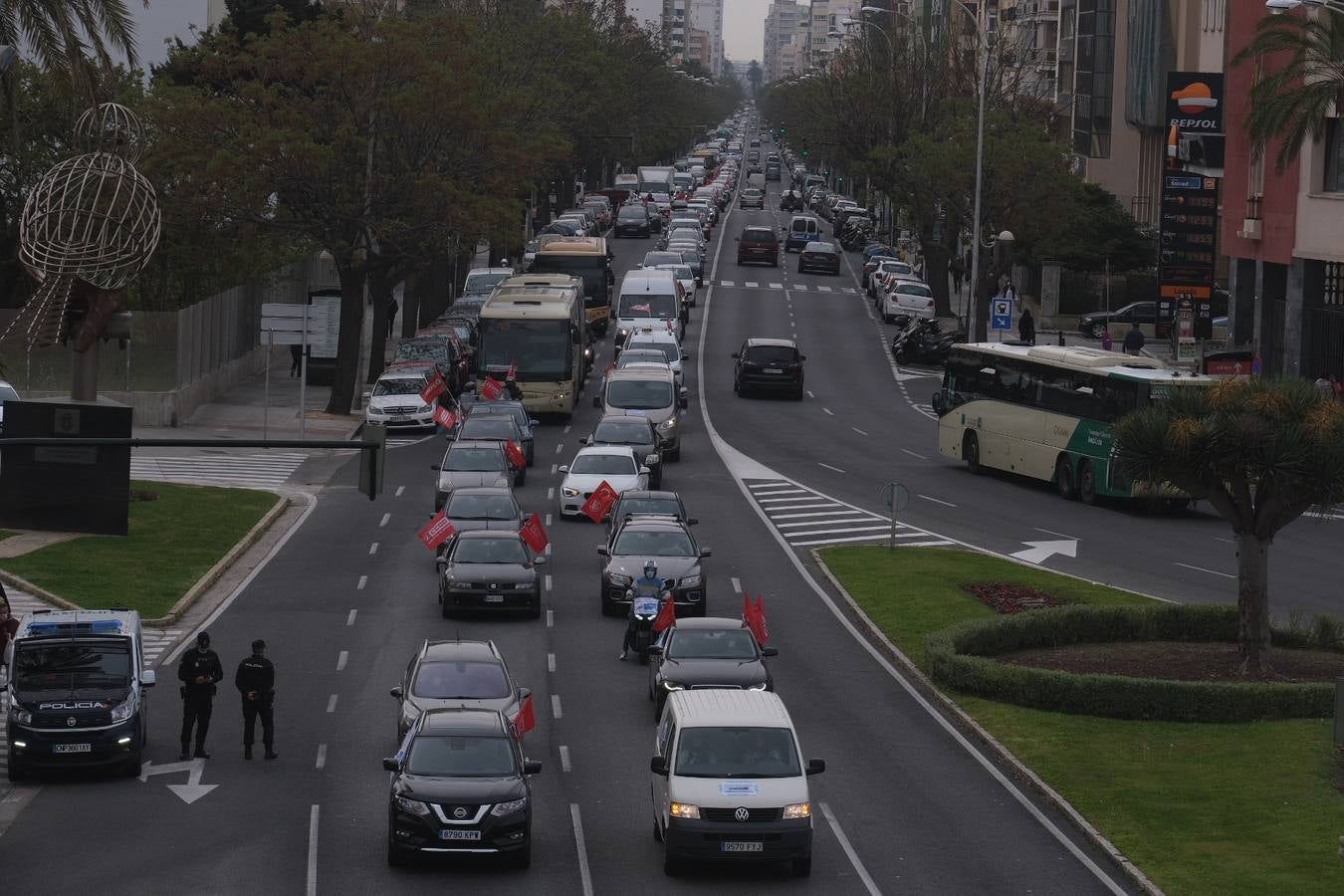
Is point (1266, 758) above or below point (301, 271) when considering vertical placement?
below

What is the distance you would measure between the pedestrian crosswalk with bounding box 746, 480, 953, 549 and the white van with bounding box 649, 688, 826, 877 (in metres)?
20.0

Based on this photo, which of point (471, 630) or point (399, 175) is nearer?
point (471, 630)

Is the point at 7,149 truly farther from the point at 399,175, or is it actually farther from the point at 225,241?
the point at 399,175

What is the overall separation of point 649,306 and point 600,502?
33.7m

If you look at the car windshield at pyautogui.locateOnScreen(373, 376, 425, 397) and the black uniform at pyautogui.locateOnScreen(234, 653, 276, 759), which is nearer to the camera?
the black uniform at pyautogui.locateOnScreen(234, 653, 276, 759)

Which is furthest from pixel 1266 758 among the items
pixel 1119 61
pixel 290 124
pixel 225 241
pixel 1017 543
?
pixel 1119 61

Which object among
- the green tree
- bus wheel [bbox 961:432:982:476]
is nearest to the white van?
the green tree

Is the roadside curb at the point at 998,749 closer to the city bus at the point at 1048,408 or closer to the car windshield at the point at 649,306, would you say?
the city bus at the point at 1048,408

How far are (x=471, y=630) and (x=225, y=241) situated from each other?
1140 inches

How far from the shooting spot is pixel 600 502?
39.0 m

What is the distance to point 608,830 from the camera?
2162 centimetres

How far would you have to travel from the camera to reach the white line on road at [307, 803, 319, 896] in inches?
759

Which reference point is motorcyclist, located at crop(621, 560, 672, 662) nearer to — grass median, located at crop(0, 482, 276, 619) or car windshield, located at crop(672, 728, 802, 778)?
grass median, located at crop(0, 482, 276, 619)

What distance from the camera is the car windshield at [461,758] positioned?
66.5 feet
